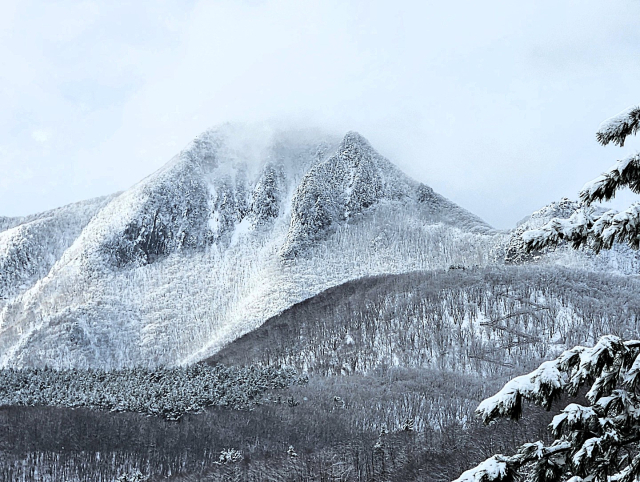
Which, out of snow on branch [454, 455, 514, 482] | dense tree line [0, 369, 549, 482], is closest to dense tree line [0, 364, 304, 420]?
dense tree line [0, 369, 549, 482]

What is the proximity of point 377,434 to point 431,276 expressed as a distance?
84871mm

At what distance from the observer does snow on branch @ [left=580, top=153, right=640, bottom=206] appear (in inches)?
298

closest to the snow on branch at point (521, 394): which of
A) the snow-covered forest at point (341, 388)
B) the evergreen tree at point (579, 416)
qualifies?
Result: the evergreen tree at point (579, 416)

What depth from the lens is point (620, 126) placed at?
7863 mm

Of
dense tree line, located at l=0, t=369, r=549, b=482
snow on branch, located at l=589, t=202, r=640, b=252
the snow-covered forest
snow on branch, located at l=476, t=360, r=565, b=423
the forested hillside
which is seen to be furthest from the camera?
the snow-covered forest

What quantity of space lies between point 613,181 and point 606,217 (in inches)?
20.1

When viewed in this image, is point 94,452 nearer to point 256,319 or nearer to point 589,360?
point 589,360

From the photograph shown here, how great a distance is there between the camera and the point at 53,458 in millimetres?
83438

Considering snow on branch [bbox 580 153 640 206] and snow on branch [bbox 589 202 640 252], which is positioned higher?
snow on branch [bbox 580 153 640 206]

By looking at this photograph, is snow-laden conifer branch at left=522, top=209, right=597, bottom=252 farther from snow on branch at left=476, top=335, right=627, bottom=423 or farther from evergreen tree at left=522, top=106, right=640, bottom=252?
snow on branch at left=476, top=335, right=627, bottom=423

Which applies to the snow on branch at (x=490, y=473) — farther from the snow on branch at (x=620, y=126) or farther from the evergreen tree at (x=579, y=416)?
the snow on branch at (x=620, y=126)

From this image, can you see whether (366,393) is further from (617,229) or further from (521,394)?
(521,394)

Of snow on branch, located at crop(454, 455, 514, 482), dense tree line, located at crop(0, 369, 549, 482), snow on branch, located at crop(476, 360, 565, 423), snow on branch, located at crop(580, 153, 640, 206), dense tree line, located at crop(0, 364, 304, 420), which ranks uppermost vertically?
snow on branch, located at crop(580, 153, 640, 206)

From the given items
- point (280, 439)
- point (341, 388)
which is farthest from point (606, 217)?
point (341, 388)
